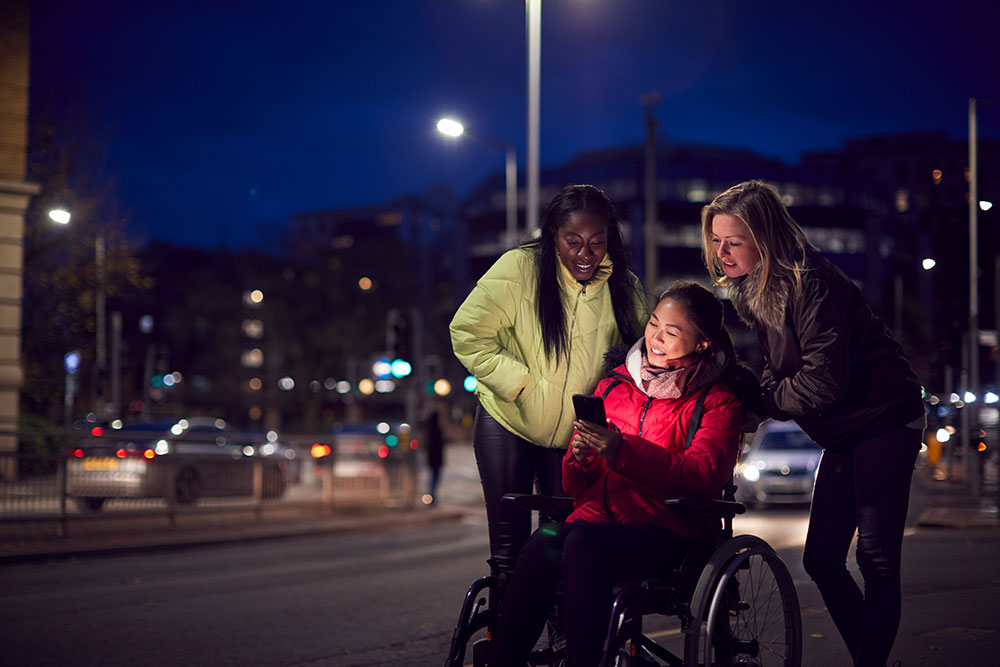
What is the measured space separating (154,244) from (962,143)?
98.2 meters

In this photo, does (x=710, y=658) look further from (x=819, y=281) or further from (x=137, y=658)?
(x=137, y=658)

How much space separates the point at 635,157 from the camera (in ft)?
284

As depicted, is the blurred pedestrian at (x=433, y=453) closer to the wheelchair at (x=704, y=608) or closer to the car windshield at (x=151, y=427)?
the car windshield at (x=151, y=427)

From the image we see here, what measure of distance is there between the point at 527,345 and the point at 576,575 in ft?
3.37

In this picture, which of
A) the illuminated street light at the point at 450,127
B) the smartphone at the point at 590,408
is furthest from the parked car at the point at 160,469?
the smartphone at the point at 590,408

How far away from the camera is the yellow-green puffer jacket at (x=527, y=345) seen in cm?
412

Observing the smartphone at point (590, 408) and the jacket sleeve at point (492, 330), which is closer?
the smartphone at point (590, 408)

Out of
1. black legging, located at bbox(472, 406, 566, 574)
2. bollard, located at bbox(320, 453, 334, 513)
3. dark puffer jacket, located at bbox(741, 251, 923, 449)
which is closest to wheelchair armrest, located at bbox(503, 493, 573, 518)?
black legging, located at bbox(472, 406, 566, 574)

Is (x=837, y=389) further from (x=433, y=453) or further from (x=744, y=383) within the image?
(x=433, y=453)

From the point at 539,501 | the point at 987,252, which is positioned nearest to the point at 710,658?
the point at 539,501

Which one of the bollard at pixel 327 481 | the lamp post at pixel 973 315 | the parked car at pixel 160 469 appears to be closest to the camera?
the parked car at pixel 160 469

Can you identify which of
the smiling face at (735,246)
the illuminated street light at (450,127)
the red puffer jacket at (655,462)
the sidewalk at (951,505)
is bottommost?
the sidewalk at (951,505)

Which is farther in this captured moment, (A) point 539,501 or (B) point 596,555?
(A) point 539,501

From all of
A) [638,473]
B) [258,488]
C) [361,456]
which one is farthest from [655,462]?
[361,456]
